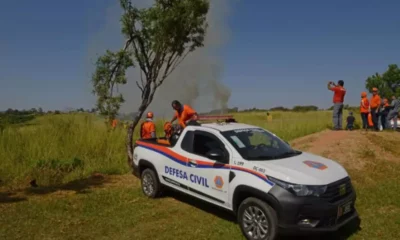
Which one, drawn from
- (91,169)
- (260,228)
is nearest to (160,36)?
(91,169)

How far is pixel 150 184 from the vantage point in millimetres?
7848

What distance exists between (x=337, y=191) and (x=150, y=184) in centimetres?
414

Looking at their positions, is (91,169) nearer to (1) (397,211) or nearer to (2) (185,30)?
(2) (185,30)

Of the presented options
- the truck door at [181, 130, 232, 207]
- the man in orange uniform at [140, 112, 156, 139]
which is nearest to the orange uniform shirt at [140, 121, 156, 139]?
the man in orange uniform at [140, 112, 156, 139]

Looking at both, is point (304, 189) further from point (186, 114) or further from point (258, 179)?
point (186, 114)

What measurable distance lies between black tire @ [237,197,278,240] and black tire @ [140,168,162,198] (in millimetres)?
2662

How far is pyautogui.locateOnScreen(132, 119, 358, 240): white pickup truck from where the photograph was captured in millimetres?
4883

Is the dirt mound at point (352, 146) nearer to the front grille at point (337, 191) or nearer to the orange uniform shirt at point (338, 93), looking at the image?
the orange uniform shirt at point (338, 93)

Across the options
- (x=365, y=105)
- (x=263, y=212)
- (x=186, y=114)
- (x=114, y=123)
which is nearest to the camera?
(x=263, y=212)

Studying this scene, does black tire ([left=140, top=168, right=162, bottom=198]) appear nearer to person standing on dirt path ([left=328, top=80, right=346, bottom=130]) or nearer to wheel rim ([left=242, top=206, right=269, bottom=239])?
wheel rim ([left=242, top=206, right=269, bottom=239])

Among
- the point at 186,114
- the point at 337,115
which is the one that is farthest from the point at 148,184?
the point at 337,115

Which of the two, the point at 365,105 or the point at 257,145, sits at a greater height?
the point at 365,105

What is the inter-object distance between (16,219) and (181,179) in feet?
10.7

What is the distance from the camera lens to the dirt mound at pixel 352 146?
10.9 metres
